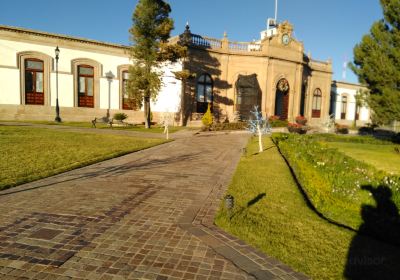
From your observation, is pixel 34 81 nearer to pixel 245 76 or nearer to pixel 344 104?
pixel 245 76

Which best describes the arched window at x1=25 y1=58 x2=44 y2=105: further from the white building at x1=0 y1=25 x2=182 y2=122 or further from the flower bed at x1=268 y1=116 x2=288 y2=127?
the flower bed at x1=268 y1=116 x2=288 y2=127

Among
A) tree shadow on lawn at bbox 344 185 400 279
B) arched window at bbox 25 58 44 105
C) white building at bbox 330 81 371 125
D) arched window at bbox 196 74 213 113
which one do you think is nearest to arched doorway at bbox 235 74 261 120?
arched window at bbox 196 74 213 113

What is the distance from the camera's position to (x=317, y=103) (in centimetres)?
3956

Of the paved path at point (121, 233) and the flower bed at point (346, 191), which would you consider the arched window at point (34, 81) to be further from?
the flower bed at point (346, 191)

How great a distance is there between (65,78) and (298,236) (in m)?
26.3

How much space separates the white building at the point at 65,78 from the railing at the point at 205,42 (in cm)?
304

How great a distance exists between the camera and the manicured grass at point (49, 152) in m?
9.28

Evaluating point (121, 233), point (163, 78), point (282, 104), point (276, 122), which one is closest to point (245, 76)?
point (276, 122)

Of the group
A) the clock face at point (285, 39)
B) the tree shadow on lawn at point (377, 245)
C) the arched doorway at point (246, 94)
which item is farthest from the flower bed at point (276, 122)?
the tree shadow on lawn at point (377, 245)

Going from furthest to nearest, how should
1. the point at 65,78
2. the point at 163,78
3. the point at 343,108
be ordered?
the point at 343,108, the point at 163,78, the point at 65,78

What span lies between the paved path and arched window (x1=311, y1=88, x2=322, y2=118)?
33530mm

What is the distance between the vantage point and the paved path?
4.10 m

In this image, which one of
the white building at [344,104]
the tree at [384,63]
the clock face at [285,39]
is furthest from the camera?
the white building at [344,104]

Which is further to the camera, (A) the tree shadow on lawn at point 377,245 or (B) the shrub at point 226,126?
(B) the shrub at point 226,126
